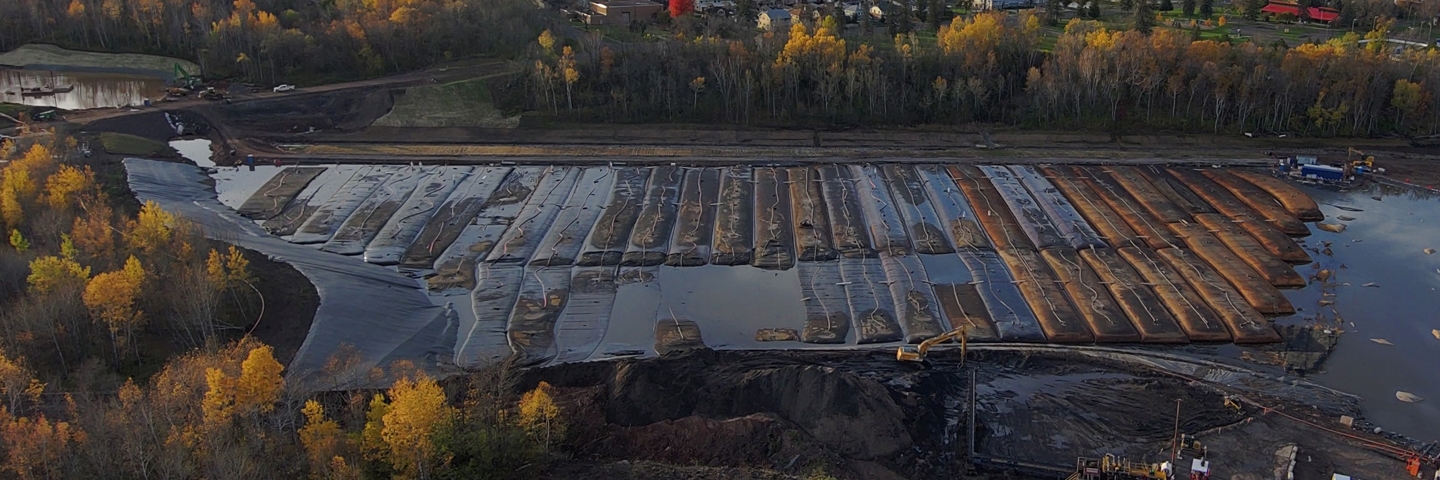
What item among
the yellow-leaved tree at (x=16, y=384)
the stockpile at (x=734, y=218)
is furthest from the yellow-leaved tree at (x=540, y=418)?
the stockpile at (x=734, y=218)

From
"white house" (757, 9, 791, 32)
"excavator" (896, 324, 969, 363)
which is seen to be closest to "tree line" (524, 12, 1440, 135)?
"white house" (757, 9, 791, 32)

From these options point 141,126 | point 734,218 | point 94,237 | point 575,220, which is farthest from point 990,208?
point 141,126

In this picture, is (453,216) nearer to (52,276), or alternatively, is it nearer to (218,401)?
(52,276)

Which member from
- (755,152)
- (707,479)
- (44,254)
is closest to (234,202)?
(44,254)

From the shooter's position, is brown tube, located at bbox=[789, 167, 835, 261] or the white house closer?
brown tube, located at bbox=[789, 167, 835, 261]

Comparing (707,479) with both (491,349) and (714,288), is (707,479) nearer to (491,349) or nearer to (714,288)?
(491,349)

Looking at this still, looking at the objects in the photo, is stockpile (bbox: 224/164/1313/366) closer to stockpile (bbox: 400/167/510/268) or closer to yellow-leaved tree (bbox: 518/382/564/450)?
stockpile (bbox: 400/167/510/268)
